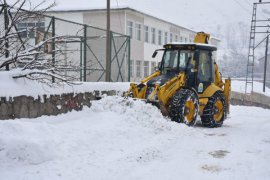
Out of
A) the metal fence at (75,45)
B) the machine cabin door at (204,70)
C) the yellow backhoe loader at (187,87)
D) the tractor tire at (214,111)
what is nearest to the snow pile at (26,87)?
the metal fence at (75,45)

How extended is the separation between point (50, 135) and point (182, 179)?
287 centimetres

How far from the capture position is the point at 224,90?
13766 millimetres

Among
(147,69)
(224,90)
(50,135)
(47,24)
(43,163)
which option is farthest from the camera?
(147,69)

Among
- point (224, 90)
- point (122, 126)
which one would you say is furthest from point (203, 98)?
point (122, 126)

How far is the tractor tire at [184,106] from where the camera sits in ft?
36.3

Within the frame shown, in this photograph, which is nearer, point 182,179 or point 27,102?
point 182,179

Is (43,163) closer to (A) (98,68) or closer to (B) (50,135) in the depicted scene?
(B) (50,135)

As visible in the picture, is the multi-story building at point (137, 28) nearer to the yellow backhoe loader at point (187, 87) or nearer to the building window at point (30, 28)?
the building window at point (30, 28)

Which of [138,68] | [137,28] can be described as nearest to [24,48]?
[137,28]

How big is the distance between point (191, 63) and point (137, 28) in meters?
20.7

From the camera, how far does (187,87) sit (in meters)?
12.0

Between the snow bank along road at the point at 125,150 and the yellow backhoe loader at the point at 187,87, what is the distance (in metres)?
0.74

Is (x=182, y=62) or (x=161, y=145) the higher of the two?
(x=182, y=62)

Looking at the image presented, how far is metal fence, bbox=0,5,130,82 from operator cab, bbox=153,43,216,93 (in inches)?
110
